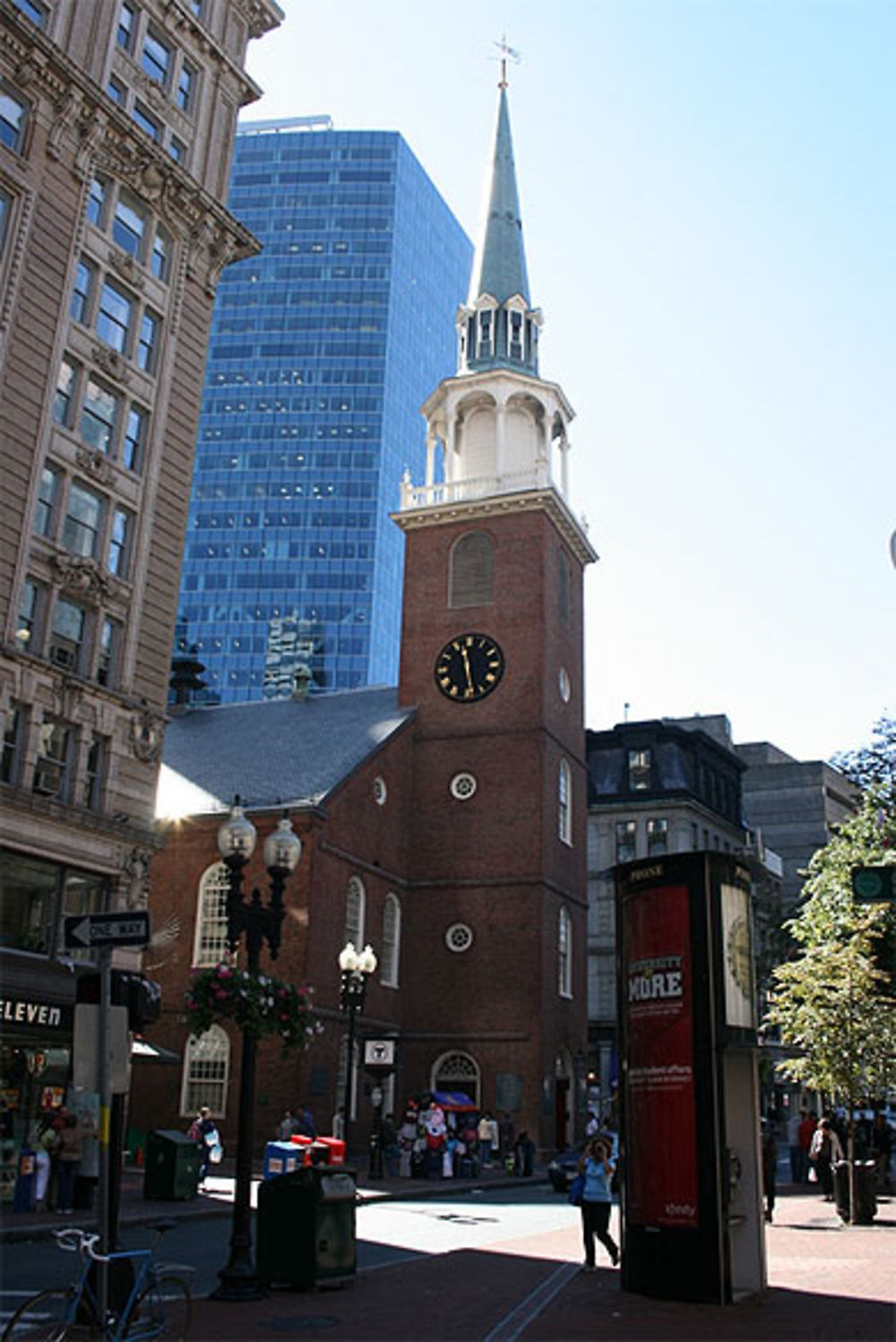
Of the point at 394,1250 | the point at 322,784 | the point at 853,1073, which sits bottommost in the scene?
the point at 394,1250

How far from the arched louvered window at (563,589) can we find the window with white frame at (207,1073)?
18.6m

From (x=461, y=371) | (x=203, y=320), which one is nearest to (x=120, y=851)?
(x=203, y=320)

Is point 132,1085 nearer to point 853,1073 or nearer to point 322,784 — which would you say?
point 322,784

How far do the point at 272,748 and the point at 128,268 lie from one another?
720 inches

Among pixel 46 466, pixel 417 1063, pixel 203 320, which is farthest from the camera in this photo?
pixel 417 1063

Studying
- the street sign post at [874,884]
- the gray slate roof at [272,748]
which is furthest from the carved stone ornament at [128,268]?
the street sign post at [874,884]

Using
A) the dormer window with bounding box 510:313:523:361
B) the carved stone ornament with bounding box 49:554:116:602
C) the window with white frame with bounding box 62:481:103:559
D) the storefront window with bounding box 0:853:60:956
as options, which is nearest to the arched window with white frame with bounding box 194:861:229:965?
the storefront window with bounding box 0:853:60:956

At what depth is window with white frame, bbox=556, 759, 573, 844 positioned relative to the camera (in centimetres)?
4244

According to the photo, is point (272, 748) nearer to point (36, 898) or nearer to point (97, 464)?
point (97, 464)

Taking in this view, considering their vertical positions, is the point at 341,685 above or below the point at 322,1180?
above

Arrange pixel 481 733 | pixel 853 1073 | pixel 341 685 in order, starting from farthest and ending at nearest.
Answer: pixel 341 685, pixel 481 733, pixel 853 1073

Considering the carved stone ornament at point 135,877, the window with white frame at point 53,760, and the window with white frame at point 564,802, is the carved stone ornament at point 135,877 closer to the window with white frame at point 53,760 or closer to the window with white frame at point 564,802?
the window with white frame at point 53,760

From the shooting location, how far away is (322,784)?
37781mm

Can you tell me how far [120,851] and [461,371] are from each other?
87.7 ft
